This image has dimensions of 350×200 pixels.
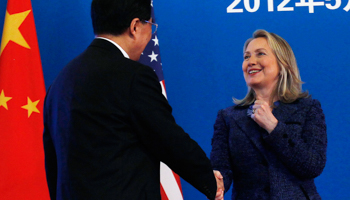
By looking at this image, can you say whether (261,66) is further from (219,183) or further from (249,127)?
(219,183)

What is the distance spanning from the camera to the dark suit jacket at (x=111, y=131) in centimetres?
108

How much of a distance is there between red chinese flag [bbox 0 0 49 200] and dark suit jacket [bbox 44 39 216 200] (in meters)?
1.25

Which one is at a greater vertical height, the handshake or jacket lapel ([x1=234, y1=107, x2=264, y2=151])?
jacket lapel ([x1=234, y1=107, x2=264, y2=151])

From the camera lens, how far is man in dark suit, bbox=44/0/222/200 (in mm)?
1077

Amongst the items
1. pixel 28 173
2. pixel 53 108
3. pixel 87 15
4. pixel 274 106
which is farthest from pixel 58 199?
pixel 87 15

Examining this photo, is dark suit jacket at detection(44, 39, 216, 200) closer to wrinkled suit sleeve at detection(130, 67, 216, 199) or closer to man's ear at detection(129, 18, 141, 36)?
wrinkled suit sleeve at detection(130, 67, 216, 199)

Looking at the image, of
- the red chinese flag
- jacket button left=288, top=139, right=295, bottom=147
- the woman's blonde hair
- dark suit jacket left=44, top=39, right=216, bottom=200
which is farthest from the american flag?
dark suit jacket left=44, top=39, right=216, bottom=200

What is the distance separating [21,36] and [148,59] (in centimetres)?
85

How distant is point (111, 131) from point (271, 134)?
0.76m

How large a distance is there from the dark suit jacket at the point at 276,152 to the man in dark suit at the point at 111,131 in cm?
53

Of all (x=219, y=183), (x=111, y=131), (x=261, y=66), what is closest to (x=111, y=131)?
(x=111, y=131)

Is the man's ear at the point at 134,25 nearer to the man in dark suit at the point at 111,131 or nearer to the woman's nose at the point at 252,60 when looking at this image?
the man in dark suit at the point at 111,131

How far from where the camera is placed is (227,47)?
3.13 m

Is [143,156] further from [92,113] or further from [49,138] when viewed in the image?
[49,138]
